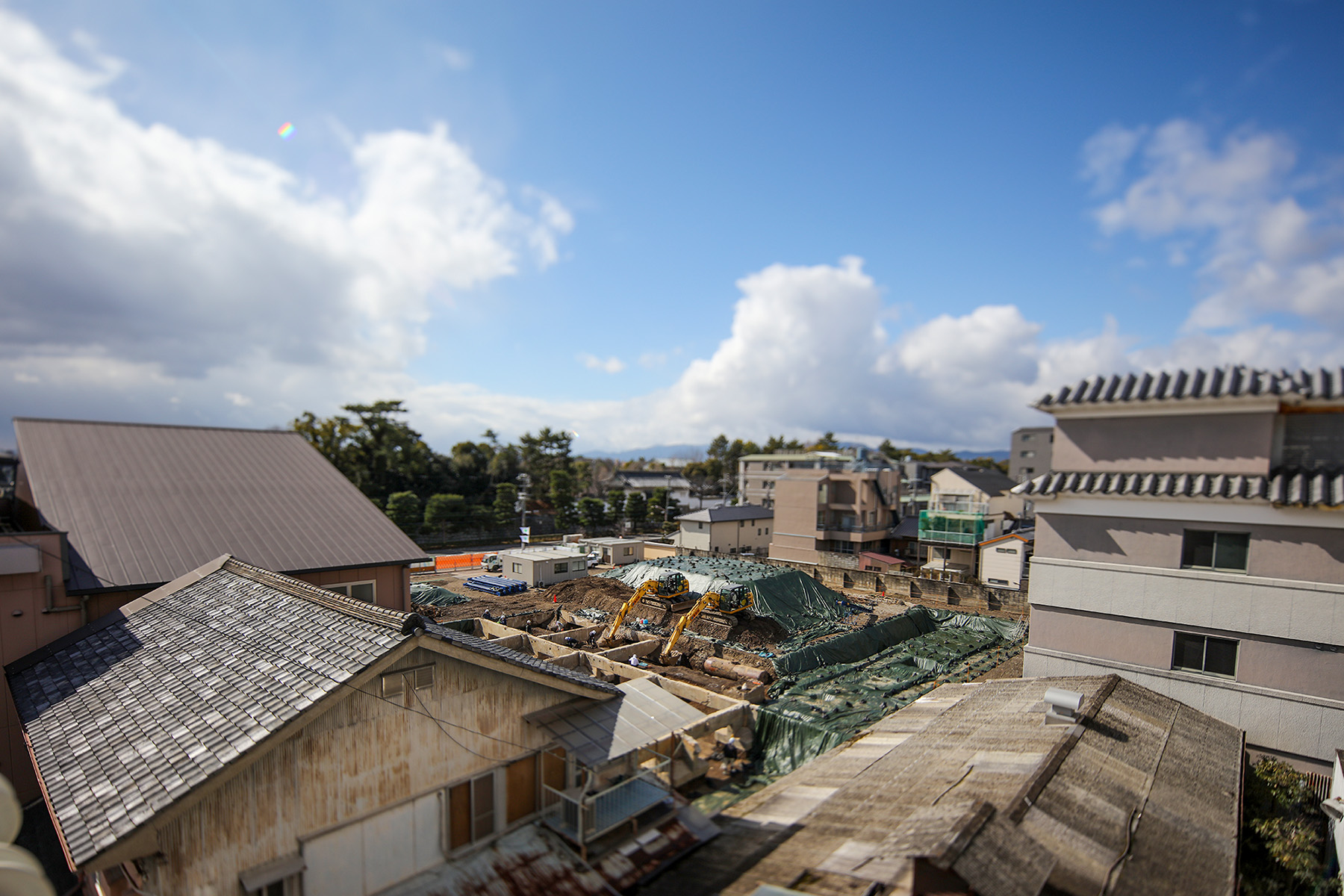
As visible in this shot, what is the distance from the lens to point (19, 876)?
451 centimetres

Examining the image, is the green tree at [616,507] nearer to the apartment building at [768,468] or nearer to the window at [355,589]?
the apartment building at [768,468]

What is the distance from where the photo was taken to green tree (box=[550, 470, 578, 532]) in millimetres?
63250

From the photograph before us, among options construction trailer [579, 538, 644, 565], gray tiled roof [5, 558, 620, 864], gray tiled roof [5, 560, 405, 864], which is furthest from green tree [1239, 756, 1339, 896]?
construction trailer [579, 538, 644, 565]

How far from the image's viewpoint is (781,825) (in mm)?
10102

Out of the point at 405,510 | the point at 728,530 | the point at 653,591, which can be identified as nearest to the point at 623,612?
the point at 653,591

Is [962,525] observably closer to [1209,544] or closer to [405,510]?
[1209,544]

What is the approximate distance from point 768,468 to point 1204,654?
60.7m

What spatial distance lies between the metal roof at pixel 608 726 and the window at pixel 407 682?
203 cm

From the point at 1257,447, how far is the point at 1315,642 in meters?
3.54

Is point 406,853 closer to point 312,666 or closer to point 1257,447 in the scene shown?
point 312,666

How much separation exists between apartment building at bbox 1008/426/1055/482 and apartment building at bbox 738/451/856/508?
24.3 metres

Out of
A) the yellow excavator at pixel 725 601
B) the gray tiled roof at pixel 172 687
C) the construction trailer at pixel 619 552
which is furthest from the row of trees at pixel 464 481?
the gray tiled roof at pixel 172 687

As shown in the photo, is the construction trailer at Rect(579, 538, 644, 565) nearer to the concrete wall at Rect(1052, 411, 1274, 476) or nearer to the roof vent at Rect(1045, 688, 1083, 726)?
the concrete wall at Rect(1052, 411, 1274, 476)

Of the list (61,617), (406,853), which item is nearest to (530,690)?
(406,853)
